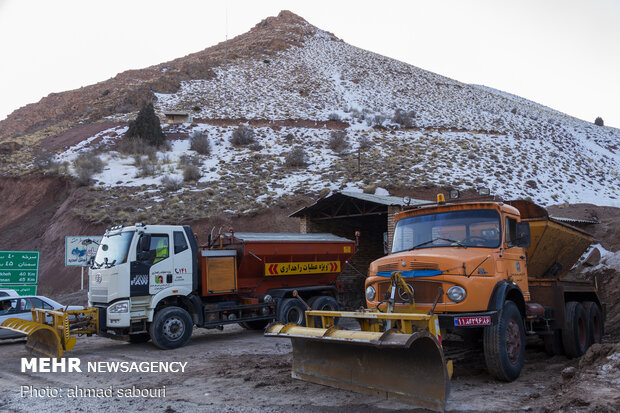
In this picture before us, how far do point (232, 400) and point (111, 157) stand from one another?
35014mm

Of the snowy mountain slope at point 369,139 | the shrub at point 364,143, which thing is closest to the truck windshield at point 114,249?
the snowy mountain slope at point 369,139

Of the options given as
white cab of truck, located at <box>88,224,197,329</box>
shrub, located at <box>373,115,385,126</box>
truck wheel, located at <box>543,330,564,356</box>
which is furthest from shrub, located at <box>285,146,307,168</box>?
truck wheel, located at <box>543,330,564,356</box>

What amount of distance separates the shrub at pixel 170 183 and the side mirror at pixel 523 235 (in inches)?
1097

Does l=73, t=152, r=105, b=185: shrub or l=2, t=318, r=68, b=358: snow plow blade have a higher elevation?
l=73, t=152, r=105, b=185: shrub

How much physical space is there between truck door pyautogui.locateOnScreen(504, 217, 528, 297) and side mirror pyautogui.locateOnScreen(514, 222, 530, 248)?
0.07 metres

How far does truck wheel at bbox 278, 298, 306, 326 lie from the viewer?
13969 millimetres

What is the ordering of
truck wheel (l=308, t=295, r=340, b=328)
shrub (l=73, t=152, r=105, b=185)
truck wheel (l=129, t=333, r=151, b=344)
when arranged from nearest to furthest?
truck wheel (l=129, t=333, r=151, b=344) → truck wheel (l=308, t=295, r=340, b=328) → shrub (l=73, t=152, r=105, b=185)

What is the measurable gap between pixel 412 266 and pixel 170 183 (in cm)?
2787

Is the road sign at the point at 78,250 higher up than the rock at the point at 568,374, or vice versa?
the road sign at the point at 78,250

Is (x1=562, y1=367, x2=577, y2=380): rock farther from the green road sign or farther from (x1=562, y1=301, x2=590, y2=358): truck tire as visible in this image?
the green road sign

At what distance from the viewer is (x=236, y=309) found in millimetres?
13367

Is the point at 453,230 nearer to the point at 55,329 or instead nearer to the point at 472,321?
the point at 472,321

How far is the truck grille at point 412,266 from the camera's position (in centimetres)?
753

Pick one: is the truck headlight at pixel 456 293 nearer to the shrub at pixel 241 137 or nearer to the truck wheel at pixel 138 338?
the truck wheel at pixel 138 338
